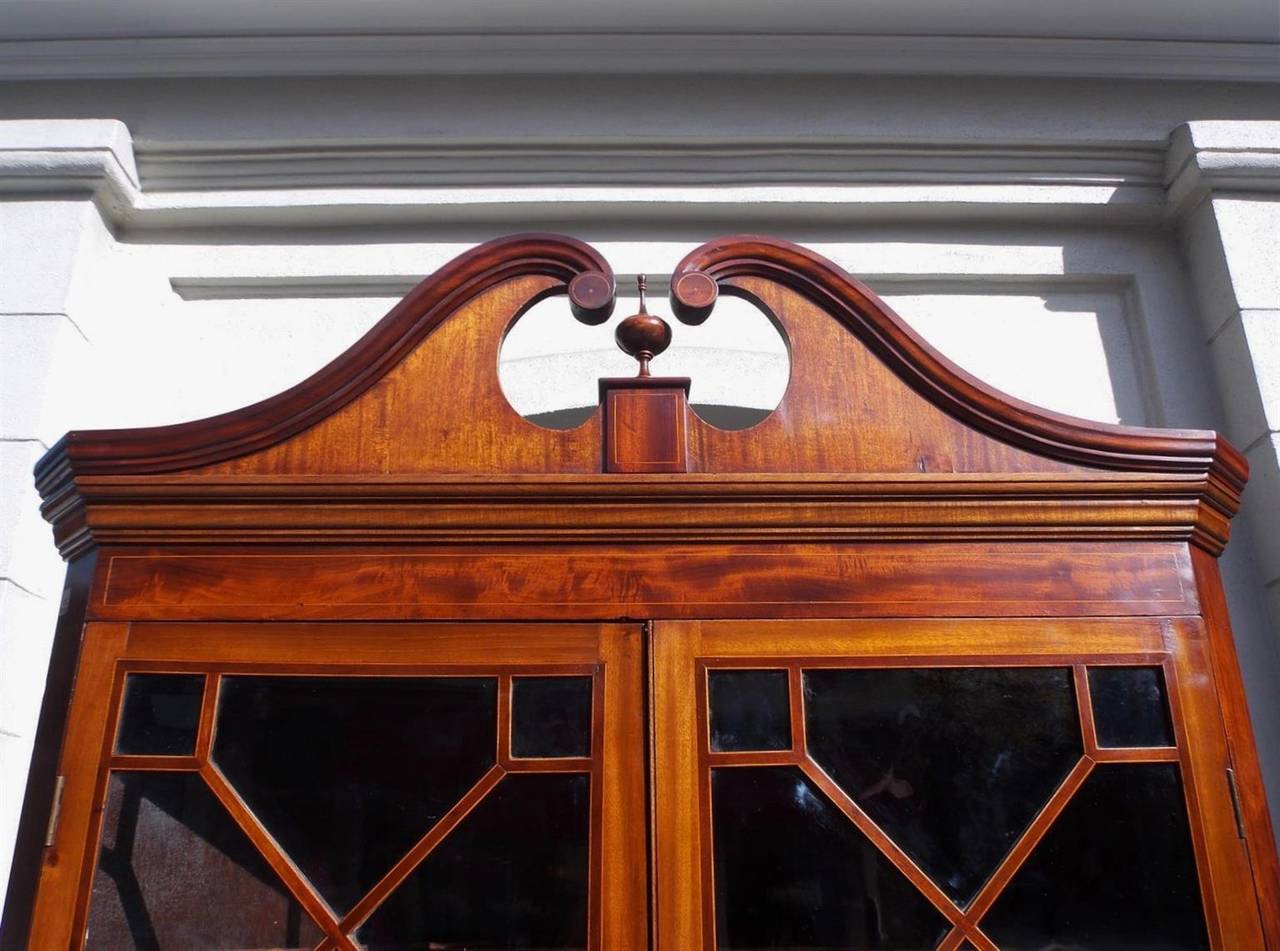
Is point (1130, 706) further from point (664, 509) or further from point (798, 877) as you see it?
point (664, 509)

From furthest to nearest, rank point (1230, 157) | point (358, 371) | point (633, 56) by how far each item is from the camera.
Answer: point (633, 56), point (1230, 157), point (358, 371)

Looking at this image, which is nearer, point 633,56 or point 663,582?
point 663,582

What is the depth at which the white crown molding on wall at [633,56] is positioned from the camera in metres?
1.55

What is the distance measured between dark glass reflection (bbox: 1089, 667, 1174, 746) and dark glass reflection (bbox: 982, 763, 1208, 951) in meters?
0.02

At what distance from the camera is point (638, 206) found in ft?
5.06

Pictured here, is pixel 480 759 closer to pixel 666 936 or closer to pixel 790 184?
pixel 666 936

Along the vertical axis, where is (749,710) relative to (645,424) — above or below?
below

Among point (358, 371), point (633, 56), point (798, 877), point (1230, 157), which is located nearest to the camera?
point (798, 877)

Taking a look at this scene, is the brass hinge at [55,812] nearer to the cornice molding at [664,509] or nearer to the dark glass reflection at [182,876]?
the dark glass reflection at [182,876]

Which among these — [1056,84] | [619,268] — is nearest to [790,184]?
[619,268]

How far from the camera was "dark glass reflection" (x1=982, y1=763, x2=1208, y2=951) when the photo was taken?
0.79 metres

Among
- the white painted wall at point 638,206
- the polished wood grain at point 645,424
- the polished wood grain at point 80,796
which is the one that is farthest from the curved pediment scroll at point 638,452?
the white painted wall at point 638,206

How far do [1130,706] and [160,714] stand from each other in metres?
0.77

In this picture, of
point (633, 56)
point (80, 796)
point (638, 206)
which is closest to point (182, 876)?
point (80, 796)
